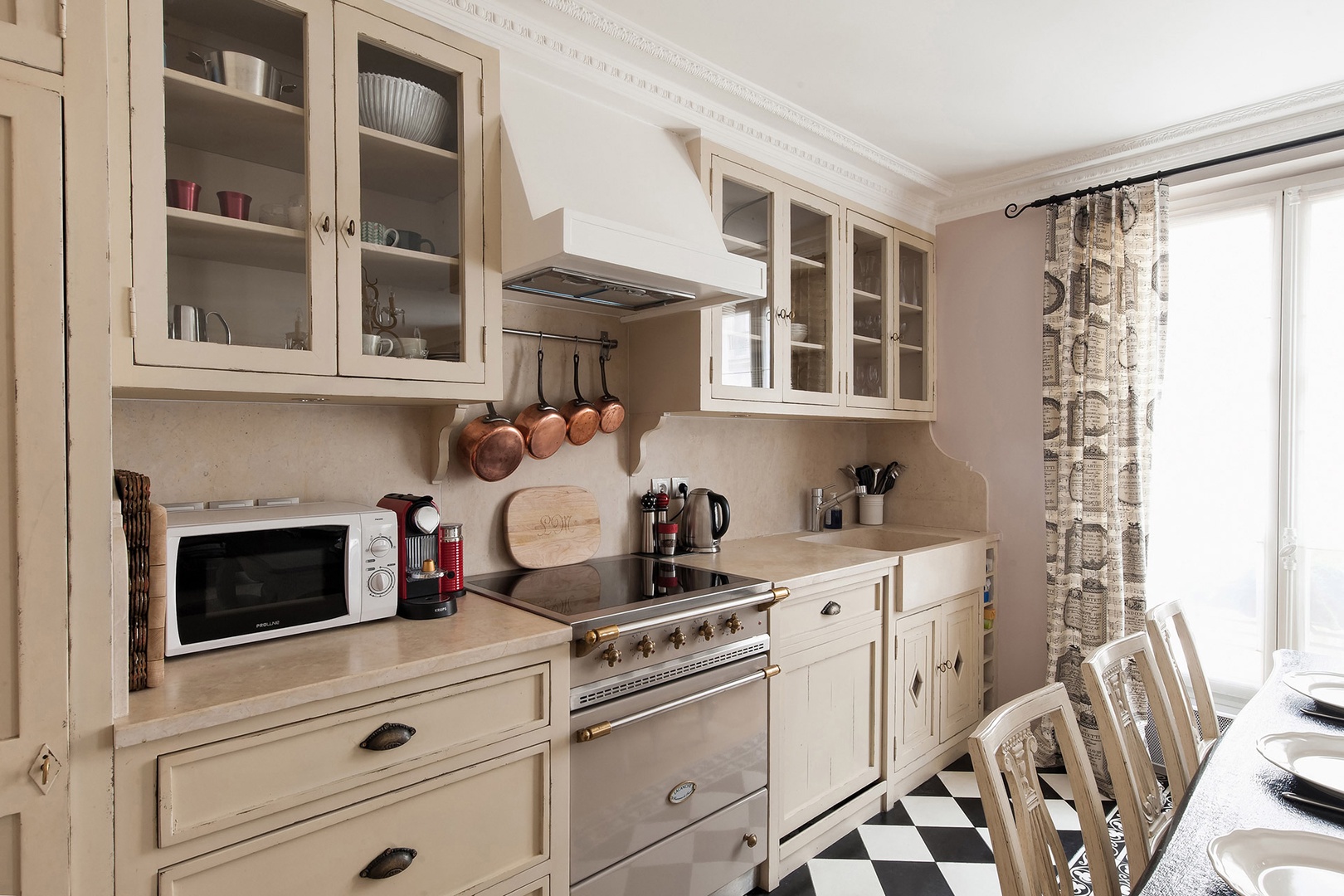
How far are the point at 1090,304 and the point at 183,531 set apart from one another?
2997mm

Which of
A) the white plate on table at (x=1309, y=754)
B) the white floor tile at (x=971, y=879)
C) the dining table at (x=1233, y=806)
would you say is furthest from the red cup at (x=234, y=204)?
the white floor tile at (x=971, y=879)

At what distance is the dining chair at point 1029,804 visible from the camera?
40.7 inches

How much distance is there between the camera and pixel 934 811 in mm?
2572

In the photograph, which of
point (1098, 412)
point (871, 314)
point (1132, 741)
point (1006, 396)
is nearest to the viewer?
point (1132, 741)

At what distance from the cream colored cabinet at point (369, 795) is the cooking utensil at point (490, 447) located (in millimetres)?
678

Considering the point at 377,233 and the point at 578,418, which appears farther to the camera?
the point at 578,418

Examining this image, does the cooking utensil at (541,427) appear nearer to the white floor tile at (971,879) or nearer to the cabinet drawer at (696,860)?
the cabinet drawer at (696,860)

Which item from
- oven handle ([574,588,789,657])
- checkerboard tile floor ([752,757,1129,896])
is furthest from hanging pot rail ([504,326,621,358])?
checkerboard tile floor ([752,757,1129,896])

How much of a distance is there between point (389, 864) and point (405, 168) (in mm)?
1464

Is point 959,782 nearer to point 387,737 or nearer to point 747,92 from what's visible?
point 387,737

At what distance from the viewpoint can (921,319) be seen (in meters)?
3.24

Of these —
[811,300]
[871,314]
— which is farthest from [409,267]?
[871,314]

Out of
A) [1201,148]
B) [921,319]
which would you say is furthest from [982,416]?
[1201,148]

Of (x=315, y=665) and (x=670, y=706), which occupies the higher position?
(x=315, y=665)
